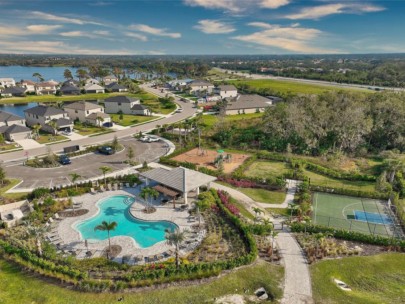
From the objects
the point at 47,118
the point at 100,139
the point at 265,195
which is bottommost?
the point at 265,195

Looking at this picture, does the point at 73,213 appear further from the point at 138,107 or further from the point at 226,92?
the point at 226,92

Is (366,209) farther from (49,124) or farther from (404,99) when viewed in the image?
(49,124)

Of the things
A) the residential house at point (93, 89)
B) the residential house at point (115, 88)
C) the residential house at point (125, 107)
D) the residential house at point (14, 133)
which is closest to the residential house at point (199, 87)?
the residential house at point (115, 88)

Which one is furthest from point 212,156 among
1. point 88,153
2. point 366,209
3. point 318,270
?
point 318,270

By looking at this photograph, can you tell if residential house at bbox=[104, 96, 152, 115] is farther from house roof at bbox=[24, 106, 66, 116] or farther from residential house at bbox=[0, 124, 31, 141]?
residential house at bbox=[0, 124, 31, 141]

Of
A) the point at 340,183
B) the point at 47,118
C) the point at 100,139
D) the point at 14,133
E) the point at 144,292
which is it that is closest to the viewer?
the point at 144,292

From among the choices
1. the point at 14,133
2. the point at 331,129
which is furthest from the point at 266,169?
the point at 14,133
